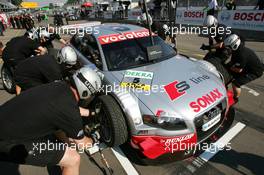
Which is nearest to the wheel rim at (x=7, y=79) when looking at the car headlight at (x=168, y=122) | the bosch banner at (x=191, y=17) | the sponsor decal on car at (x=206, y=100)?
the car headlight at (x=168, y=122)

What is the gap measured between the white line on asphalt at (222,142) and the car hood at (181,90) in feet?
2.33

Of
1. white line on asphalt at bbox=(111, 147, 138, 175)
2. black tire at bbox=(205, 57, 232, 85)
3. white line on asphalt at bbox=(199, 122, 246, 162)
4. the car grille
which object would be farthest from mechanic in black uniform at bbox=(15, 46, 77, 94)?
black tire at bbox=(205, 57, 232, 85)

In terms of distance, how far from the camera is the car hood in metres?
3.11

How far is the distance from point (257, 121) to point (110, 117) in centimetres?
268

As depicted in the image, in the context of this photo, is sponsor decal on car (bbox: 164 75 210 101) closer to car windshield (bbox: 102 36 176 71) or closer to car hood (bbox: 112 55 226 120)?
car hood (bbox: 112 55 226 120)

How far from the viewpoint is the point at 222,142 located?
3.59 meters

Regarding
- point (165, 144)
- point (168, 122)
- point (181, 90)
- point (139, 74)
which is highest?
point (139, 74)

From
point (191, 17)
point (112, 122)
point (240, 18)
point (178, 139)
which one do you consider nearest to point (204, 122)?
point (178, 139)

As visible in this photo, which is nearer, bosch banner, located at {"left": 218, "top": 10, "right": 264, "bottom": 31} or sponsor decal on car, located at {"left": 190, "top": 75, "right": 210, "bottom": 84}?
sponsor decal on car, located at {"left": 190, "top": 75, "right": 210, "bottom": 84}

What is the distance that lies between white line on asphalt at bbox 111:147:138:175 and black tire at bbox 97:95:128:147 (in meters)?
0.21

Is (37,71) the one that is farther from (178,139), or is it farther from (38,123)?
(178,139)

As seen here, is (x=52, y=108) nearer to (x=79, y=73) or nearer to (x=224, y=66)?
(x=79, y=73)

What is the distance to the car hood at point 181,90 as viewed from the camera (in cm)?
311

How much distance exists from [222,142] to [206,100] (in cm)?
85
